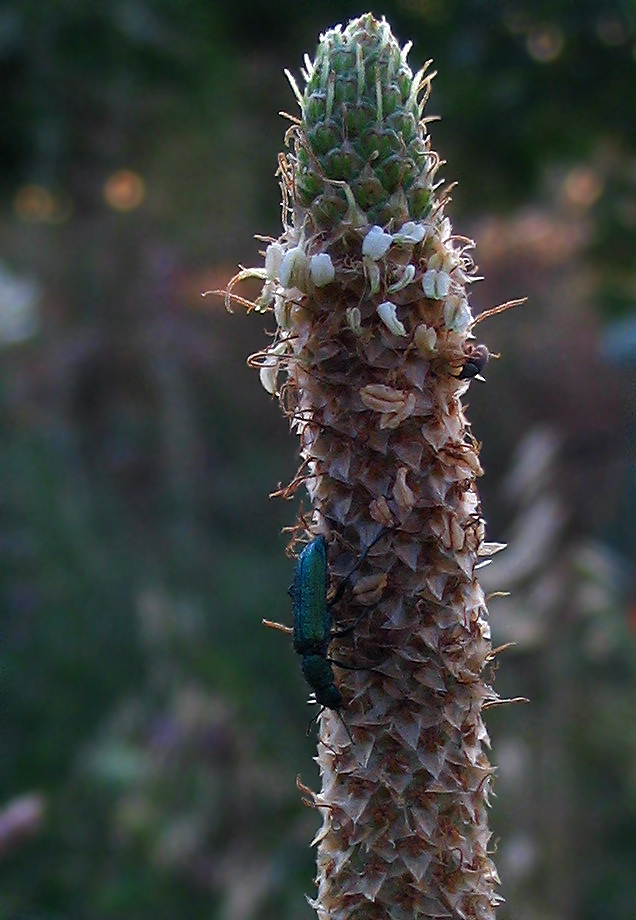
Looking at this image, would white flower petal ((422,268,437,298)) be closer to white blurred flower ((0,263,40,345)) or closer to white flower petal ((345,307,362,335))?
white flower petal ((345,307,362,335))

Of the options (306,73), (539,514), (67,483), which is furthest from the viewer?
(67,483)

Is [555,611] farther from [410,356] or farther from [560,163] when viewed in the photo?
[410,356]

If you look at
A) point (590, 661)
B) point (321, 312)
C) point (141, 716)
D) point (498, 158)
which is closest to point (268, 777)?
point (141, 716)

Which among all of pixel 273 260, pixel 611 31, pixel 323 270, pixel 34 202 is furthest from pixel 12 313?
pixel 323 270

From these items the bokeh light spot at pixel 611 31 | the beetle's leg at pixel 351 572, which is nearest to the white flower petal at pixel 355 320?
the beetle's leg at pixel 351 572

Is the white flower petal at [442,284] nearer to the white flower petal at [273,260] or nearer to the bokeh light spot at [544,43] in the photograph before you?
the white flower petal at [273,260]

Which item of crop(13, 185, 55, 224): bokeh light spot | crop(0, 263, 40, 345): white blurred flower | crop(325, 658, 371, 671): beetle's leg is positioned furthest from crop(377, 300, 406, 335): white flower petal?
crop(13, 185, 55, 224): bokeh light spot
